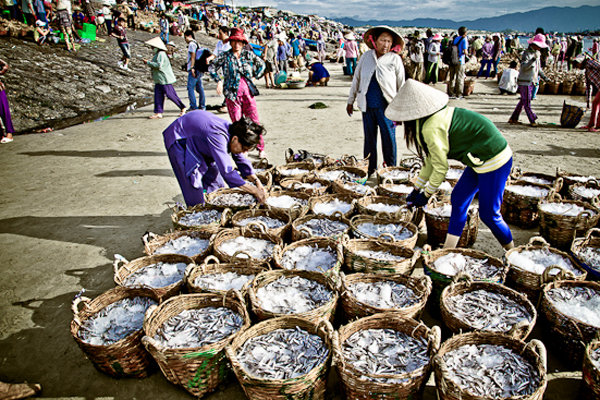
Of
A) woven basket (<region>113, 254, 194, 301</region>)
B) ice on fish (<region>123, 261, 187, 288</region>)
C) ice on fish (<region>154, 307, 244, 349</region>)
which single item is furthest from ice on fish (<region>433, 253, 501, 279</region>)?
ice on fish (<region>123, 261, 187, 288</region>)

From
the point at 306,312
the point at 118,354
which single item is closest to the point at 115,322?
the point at 118,354

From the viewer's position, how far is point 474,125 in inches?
116

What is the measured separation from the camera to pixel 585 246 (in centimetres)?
329

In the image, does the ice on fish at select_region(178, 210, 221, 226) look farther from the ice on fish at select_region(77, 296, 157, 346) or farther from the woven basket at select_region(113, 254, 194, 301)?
the ice on fish at select_region(77, 296, 157, 346)

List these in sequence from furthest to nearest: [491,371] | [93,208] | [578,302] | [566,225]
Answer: [93,208] → [566,225] → [578,302] → [491,371]

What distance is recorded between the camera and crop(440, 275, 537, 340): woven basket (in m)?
2.27

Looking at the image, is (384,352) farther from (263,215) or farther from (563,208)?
(563,208)

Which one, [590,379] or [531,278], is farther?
[531,278]

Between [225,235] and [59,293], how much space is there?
1.79 m

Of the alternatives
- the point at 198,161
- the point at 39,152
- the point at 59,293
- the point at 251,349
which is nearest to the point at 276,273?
the point at 251,349

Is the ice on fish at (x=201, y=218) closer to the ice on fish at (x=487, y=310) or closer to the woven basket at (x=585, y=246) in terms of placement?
the ice on fish at (x=487, y=310)

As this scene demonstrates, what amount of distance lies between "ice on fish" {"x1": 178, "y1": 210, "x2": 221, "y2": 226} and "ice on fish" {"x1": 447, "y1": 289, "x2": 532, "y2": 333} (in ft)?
8.85

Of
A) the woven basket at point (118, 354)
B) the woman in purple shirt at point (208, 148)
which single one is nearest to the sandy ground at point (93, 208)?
the woven basket at point (118, 354)

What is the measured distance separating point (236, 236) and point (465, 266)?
2335mm
